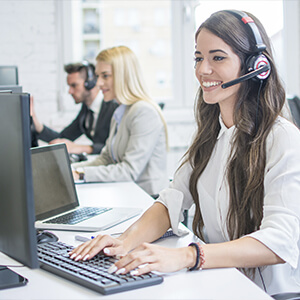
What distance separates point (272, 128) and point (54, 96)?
9.22 feet

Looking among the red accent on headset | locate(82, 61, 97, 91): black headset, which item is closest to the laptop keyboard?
the red accent on headset

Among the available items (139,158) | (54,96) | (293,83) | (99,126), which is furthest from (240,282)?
(293,83)

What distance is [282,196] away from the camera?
1.07 m

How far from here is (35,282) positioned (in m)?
0.93

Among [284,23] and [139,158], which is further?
[284,23]

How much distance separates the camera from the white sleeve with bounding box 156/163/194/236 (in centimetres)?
129

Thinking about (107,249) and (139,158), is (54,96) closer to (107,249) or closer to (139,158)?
(139,158)

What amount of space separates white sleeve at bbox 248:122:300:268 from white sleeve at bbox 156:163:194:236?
275 mm

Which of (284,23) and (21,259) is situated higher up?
(284,23)

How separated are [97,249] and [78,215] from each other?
1.50 feet

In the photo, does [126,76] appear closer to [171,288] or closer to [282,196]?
[282,196]

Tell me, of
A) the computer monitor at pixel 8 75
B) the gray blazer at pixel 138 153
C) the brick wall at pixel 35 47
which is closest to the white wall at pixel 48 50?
the brick wall at pixel 35 47

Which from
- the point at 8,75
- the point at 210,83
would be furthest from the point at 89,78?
the point at 210,83

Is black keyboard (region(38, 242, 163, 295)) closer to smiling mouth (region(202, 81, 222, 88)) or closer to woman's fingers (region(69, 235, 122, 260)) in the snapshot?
woman's fingers (region(69, 235, 122, 260))
